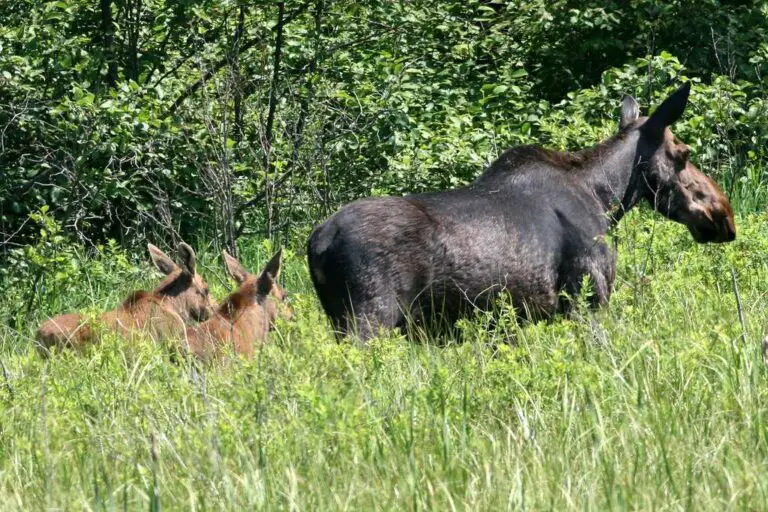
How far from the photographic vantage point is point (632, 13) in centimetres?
1378

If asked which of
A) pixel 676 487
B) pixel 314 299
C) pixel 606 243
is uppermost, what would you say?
pixel 676 487

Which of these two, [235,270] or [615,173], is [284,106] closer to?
[235,270]

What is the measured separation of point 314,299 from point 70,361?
6.42 feet

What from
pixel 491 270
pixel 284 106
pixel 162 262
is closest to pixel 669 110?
pixel 491 270

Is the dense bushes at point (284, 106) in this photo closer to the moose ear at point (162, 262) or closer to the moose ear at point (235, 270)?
the moose ear at point (235, 270)

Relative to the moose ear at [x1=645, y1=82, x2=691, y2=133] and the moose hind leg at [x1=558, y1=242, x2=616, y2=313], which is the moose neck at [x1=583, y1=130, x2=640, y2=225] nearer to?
the moose ear at [x1=645, y1=82, x2=691, y2=133]

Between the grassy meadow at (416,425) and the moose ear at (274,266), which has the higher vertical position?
the grassy meadow at (416,425)

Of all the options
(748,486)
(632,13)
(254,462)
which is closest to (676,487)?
(748,486)

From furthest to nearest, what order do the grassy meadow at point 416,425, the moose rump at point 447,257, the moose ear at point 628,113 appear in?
the moose ear at point 628,113, the moose rump at point 447,257, the grassy meadow at point 416,425

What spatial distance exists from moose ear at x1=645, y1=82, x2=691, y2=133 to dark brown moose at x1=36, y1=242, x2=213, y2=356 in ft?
10.5

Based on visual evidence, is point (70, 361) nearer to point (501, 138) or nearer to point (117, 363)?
point (117, 363)

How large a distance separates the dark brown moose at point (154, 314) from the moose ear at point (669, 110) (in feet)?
10.5

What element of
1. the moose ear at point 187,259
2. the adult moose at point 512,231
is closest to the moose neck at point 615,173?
the adult moose at point 512,231

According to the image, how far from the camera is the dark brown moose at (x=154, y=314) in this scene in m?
7.91
